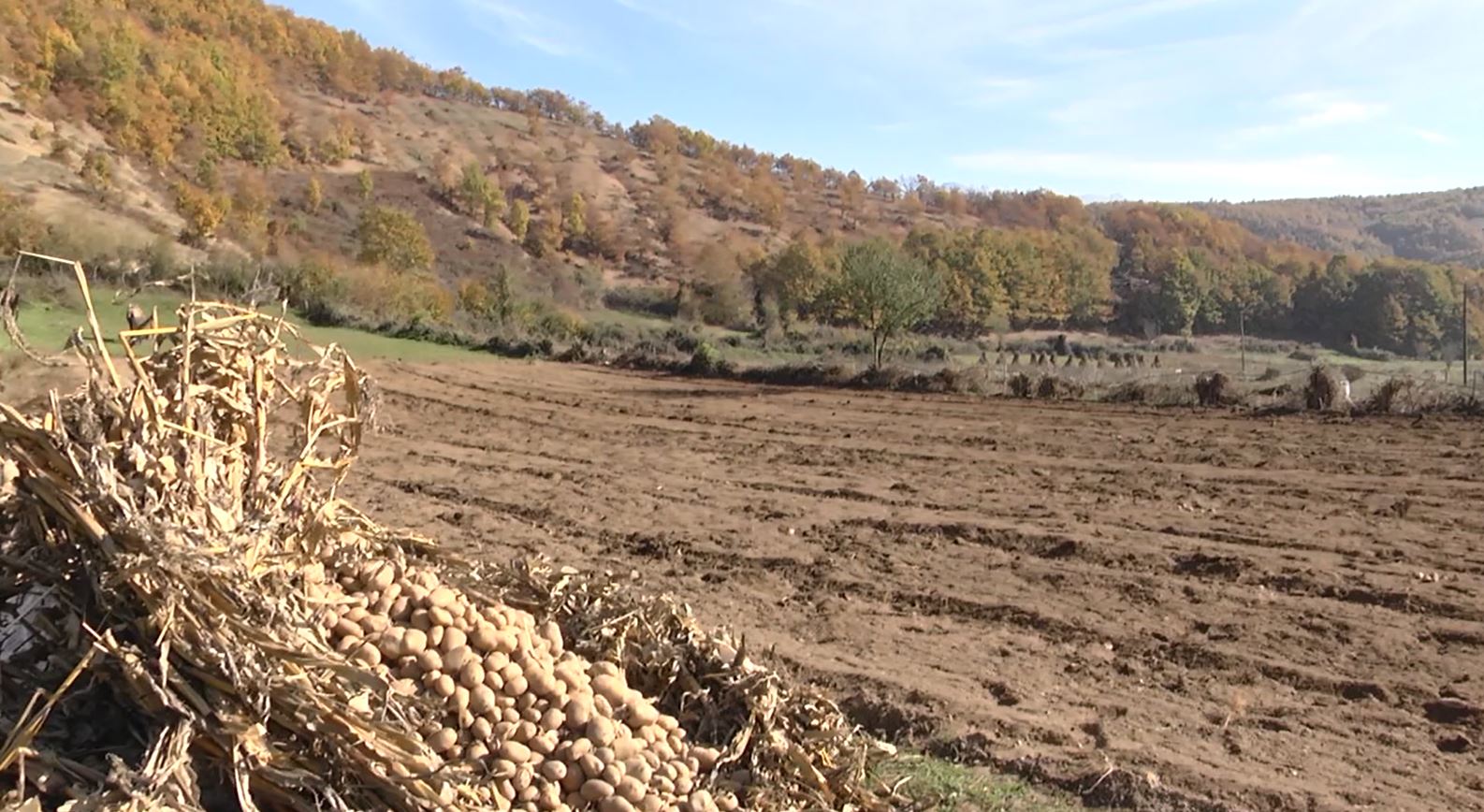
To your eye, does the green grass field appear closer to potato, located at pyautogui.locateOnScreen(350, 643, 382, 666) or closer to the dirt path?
the dirt path

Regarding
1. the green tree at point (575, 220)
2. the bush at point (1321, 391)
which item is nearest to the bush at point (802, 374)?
the bush at point (1321, 391)

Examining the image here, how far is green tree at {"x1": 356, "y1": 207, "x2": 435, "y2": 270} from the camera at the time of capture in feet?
212

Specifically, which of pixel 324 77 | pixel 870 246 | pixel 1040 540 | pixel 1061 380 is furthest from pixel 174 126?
pixel 1040 540

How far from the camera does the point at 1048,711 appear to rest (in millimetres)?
6023

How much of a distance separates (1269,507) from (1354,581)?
3102mm

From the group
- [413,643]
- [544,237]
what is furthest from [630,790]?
[544,237]

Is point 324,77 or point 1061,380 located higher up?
point 324,77

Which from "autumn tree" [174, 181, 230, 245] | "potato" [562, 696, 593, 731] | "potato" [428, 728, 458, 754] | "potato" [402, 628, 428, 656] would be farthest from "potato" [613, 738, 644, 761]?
"autumn tree" [174, 181, 230, 245]

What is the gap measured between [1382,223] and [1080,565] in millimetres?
158215

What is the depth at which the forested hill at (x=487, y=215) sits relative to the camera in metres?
61.7

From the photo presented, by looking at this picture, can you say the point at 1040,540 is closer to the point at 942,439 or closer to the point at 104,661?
the point at 942,439

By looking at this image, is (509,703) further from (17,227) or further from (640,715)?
(17,227)

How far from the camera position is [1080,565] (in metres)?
9.34

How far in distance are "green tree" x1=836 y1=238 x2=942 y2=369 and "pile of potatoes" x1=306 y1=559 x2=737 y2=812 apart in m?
24.5
